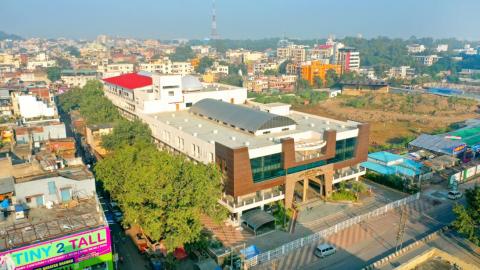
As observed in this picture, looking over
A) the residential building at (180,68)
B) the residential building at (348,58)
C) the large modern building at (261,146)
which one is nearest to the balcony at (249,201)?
the large modern building at (261,146)

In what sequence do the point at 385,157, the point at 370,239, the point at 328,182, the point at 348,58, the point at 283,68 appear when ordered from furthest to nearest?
the point at 283,68 → the point at 348,58 → the point at 385,157 → the point at 328,182 → the point at 370,239

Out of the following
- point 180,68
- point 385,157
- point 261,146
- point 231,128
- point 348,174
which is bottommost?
point 385,157

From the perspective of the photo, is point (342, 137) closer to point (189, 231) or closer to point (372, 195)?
point (372, 195)

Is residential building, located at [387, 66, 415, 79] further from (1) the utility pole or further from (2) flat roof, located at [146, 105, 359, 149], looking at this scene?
(1) the utility pole

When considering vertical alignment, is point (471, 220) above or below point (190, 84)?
below

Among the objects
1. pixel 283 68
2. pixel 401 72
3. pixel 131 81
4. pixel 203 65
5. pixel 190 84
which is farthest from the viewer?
pixel 401 72

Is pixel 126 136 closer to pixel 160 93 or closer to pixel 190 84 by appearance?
pixel 160 93

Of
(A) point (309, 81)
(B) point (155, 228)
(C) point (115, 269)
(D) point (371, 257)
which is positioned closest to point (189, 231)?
(B) point (155, 228)

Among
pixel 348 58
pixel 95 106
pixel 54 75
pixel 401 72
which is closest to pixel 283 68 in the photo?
pixel 348 58
